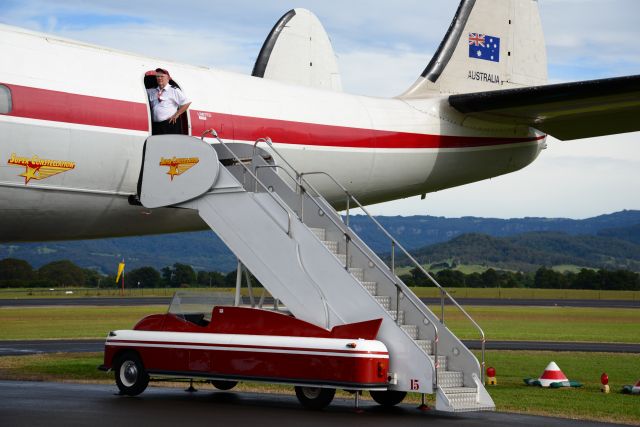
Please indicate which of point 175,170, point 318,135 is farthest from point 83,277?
point 175,170

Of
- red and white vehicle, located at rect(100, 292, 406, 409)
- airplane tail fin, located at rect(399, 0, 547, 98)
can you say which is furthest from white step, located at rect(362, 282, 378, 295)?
airplane tail fin, located at rect(399, 0, 547, 98)

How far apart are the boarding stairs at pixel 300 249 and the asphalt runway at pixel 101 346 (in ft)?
44.7

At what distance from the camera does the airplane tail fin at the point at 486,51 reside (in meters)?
29.7

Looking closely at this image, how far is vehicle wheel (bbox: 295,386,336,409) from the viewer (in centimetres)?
1772

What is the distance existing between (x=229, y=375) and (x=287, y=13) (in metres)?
15.7

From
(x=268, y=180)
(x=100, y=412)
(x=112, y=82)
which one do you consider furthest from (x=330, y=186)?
(x=100, y=412)

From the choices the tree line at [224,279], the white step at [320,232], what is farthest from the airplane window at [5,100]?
the tree line at [224,279]

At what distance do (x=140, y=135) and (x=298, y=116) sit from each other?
4.74 meters

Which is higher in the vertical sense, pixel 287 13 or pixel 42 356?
pixel 287 13

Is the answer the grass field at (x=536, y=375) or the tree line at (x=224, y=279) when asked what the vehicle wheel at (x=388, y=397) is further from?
the tree line at (x=224, y=279)

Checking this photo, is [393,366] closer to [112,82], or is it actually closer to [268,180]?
[268,180]

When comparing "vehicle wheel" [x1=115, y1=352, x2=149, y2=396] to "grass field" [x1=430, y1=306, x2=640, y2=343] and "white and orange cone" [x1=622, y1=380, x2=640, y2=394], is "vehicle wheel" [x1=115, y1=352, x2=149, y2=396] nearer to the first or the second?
"white and orange cone" [x1=622, y1=380, x2=640, y2=394]

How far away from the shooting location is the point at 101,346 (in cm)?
3441

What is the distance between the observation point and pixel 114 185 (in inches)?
781
